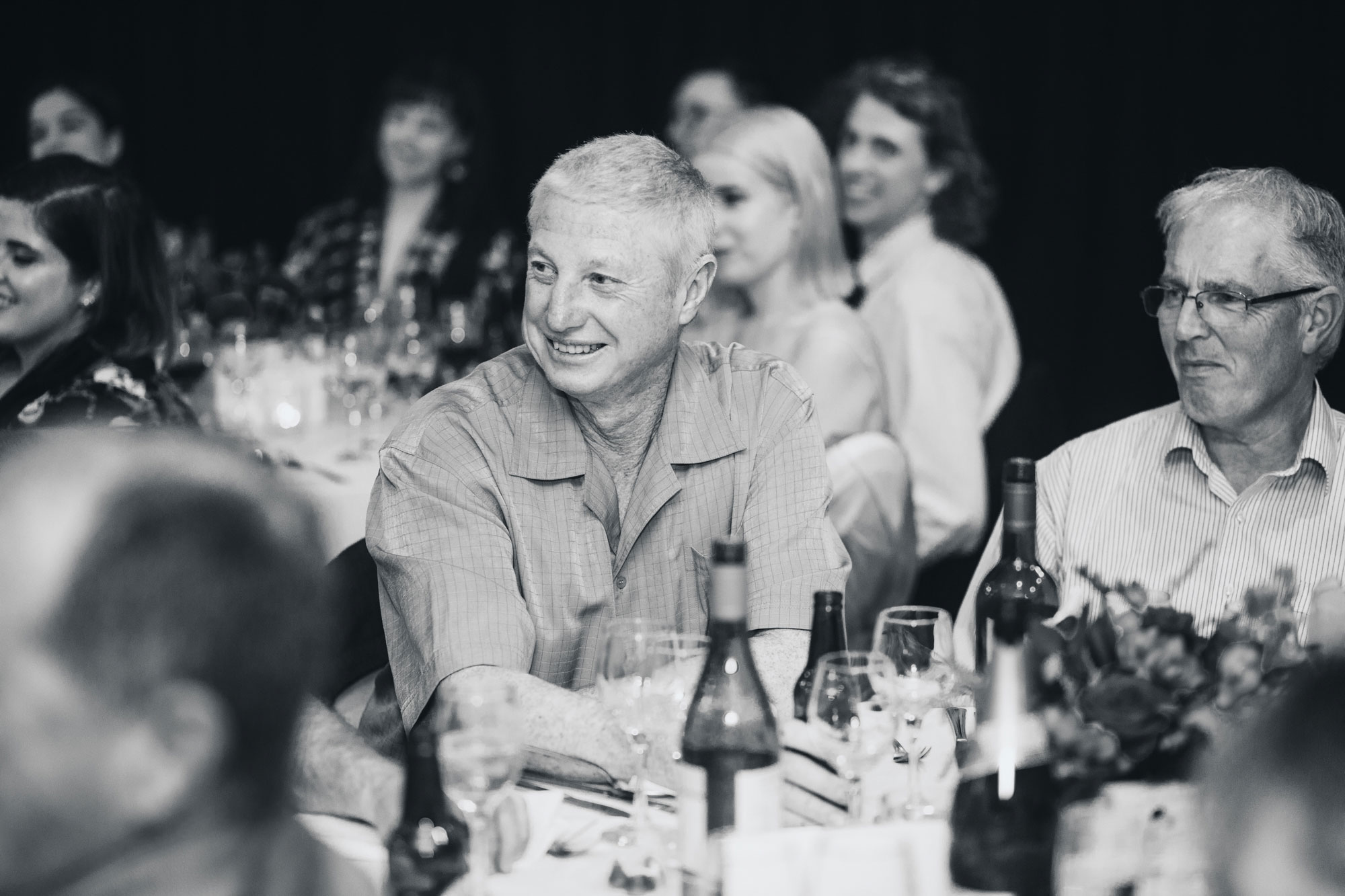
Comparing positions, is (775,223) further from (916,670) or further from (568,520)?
(916,670)

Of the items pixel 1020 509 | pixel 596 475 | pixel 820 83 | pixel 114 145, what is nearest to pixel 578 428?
pixel 596 475

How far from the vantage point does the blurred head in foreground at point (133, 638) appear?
2.70ft

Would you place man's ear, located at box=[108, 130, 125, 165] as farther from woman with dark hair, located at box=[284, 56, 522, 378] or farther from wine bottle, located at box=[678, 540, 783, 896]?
wine bottle, located at box=[678, 540, 783, 896]

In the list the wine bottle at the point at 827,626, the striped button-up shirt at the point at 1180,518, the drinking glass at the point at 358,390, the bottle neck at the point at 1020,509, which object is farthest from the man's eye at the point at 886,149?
the wine bottle at the point at 827,626

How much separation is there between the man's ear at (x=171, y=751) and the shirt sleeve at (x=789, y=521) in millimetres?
1198

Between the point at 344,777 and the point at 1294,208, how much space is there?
1.58 metres

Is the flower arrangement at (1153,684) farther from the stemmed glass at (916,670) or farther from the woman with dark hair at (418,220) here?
the woman with dark hair at (418,220)

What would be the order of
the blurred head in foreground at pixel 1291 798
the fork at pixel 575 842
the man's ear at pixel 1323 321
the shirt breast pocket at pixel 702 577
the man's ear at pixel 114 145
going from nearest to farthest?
the blurred head in foreground at pixel 1291 798 < the fork at pixel 575 842 < the shirt breast pocket at pixel 702 577 < the man's ear at pixel 1323 321 < the man's ear at pixel 114 145

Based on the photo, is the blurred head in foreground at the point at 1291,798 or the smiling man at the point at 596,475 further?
the smiling man at the point at 596,475

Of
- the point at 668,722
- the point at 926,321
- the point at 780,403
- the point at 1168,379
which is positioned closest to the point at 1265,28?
the point at 1168,379

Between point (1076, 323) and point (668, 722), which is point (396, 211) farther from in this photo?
point (668, 722)

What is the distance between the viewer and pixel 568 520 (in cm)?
212

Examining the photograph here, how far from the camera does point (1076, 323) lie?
18.9 feet

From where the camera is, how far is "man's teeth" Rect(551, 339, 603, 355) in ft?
6.93
